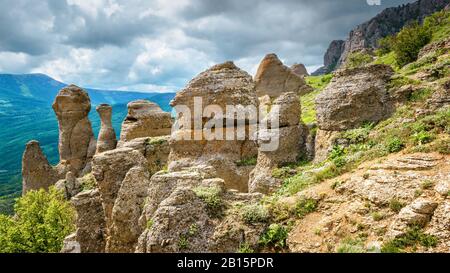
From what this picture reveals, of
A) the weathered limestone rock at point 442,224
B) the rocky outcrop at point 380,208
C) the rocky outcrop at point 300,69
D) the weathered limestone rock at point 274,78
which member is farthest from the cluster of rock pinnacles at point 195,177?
the rocky outcrop at point 300,69

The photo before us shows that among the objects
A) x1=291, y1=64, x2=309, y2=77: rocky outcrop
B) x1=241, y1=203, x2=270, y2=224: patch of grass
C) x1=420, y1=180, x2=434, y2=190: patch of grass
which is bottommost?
x1=241, y1=203, x2=270, y2=224: patch of grass

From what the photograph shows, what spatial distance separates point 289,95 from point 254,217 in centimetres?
1486

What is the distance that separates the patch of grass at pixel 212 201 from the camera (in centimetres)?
1526

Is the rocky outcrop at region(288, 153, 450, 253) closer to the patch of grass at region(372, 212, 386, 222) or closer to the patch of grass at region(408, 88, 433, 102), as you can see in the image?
the patch of grass at region(372, 212, 386, 222)

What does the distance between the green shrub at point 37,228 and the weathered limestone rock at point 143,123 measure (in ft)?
44.1

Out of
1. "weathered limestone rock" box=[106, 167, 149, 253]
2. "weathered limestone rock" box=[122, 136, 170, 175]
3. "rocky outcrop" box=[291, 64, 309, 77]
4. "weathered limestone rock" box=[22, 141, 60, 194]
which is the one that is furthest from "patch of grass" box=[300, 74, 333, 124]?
"rocky outcrop" box=[291, 64, 309, 77]

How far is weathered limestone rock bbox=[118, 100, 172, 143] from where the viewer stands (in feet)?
151

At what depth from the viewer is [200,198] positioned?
15.6m

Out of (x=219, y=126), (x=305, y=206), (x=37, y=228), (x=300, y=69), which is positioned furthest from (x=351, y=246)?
(x=300, y=69)

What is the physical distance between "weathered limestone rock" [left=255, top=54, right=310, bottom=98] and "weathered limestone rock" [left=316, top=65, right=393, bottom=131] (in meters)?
56.4

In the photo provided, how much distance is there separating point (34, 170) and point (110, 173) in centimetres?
3671

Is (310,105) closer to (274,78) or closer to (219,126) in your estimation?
(219,126)
